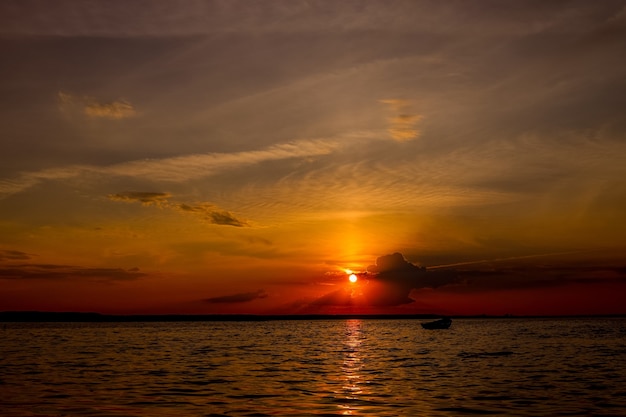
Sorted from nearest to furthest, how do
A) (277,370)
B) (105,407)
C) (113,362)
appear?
(105,407)
(277,370)
(113,362)

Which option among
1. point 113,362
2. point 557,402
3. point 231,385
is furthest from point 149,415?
point 113,362

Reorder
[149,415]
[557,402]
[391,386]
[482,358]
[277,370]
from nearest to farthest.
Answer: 1. [149,415]
2. [557,402]
3. [391,386]
4. [277,370]
5. [482,358]

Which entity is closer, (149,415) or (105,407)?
(149,415)

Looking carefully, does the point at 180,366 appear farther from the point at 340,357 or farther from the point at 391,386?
the point at 391,386

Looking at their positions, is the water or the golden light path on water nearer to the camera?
the water

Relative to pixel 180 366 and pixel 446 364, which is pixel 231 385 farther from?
pixel 446 364

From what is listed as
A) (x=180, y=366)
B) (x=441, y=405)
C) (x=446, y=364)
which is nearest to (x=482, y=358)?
(x=446, y=364)

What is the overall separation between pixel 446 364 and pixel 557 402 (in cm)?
2582

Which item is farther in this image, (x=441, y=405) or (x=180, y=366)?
(x=180, y=366)

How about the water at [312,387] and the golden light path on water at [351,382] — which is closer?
the water at [312,387]

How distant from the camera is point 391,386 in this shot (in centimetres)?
4250

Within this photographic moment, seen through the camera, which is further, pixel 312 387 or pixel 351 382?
pixel 351 382

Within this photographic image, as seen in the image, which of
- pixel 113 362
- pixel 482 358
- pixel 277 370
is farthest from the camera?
pixel 482 358

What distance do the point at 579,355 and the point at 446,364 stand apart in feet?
73.0
